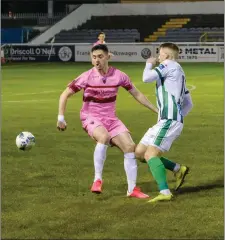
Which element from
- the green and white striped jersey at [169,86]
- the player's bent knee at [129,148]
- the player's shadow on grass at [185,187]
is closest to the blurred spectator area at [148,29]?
the player's shadow on grass at [185,187]

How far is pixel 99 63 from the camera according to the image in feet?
26.5

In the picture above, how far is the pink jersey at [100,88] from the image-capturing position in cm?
816

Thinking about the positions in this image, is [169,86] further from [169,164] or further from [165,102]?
[169,164]

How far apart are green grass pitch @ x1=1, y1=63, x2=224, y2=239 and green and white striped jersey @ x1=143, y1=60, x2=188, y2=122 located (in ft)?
3.35

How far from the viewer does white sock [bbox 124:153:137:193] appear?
791cm

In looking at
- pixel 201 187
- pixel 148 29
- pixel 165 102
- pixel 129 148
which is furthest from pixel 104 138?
pixel 148 29

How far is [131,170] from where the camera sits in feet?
26.2

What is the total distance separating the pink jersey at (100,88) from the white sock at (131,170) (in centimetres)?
61

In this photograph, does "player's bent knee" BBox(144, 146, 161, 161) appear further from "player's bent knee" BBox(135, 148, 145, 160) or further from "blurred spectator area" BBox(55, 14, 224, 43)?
"blurred spectator area" BBox(55, 14, 224, 43)

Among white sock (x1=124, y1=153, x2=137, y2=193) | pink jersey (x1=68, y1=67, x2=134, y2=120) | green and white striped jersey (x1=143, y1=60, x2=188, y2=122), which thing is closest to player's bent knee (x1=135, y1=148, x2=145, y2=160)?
white sock (x1=124, y1=153, x2=137, y2=193)

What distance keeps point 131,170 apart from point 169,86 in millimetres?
1124

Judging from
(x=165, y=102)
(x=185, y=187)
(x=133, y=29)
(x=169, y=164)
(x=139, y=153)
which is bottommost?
(x=185, y=187)

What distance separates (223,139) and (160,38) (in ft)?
136

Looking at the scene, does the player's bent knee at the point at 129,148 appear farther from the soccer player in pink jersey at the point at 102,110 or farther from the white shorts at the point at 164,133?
the white shorts at the point at 164,133
